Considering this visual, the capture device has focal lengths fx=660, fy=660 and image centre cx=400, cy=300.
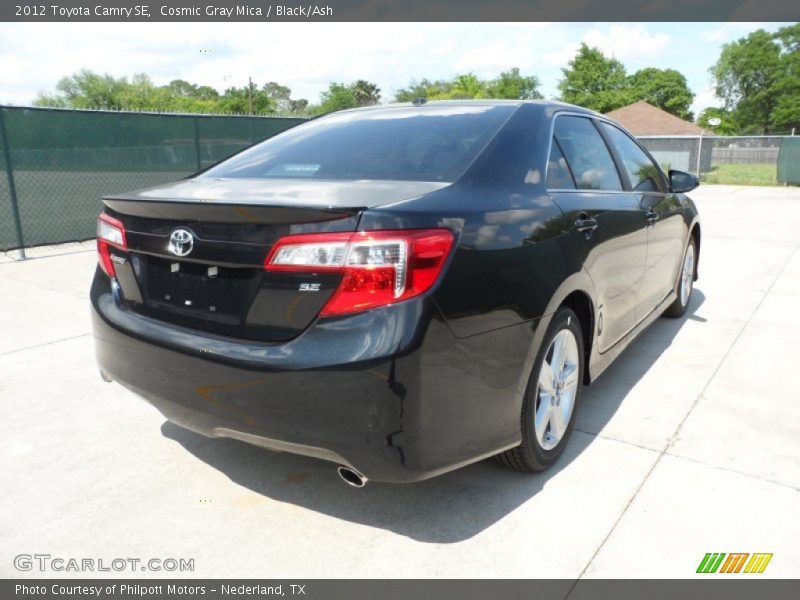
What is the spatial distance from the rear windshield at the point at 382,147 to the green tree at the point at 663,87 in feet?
275

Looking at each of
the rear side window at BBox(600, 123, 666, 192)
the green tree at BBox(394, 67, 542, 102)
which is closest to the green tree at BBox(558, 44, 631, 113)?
the green tree at BBox(394, 67, 542, 102)

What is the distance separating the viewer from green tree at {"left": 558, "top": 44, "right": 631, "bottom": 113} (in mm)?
69812

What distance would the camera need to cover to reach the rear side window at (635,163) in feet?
13.1

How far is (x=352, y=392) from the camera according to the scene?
2041 mm

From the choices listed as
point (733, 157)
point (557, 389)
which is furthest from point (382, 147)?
point (733, 157)

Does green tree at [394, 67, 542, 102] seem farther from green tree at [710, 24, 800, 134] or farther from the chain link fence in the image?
the chain link fence

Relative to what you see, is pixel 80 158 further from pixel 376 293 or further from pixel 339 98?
pixel 339 98

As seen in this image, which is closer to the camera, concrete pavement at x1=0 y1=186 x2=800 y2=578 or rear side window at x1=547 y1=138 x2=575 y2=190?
concrete pavement at x1=0 y1=186 x2=800 y2=578

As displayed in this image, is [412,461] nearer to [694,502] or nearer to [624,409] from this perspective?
[694,502]

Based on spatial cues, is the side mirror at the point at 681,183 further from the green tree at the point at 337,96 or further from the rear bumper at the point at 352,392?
the green tree at the point at 337,96

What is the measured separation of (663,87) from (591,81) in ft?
50.1

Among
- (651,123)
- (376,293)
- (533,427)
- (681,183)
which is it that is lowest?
(533,427)

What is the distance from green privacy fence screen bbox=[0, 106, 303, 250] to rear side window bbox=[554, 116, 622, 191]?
730cm
